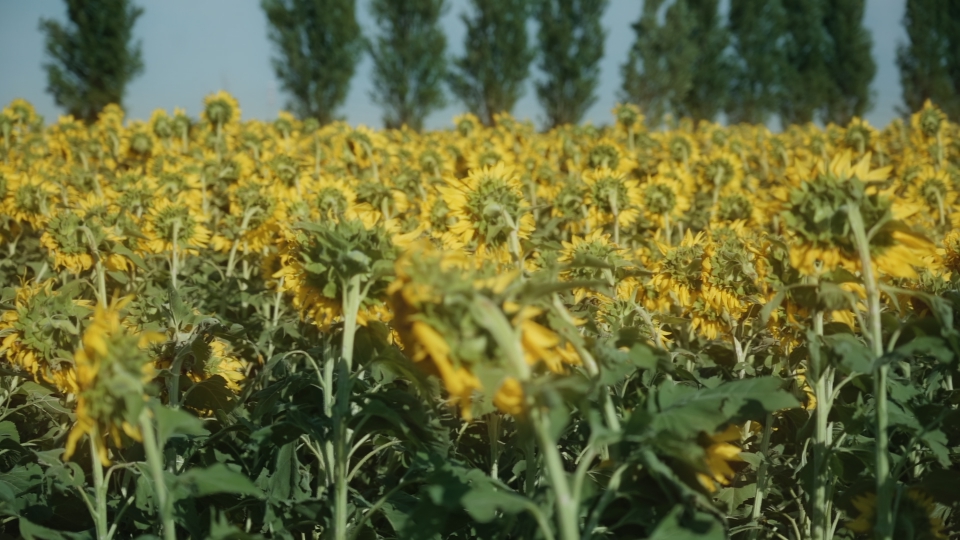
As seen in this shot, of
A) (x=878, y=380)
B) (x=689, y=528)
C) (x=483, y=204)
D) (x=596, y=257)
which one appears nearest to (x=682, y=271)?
(x=596, y=257)

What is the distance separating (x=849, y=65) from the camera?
3206 cm

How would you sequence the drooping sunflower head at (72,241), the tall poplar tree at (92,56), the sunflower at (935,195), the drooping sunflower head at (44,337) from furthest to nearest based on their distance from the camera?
the tall poplar tree at (92,56) < the sunflower at (935,195) < the drooping sunflower head at (72,241) < the drooping sunflower head at (44,337)

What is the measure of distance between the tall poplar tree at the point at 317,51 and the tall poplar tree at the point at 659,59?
332 inches

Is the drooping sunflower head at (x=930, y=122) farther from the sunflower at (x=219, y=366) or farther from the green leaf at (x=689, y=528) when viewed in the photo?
the green leaf at (x=689, y=528)

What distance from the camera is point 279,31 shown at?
2586 cm

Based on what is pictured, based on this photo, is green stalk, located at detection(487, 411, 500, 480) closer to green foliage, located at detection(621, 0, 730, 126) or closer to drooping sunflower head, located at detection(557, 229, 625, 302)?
drooping sunflower head, located at detection(557, 229, 625, 302)

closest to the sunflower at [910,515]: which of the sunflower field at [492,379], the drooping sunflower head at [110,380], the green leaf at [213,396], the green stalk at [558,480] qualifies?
the sunflower field at [492,379]

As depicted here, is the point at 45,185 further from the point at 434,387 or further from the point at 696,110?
the point at 696,110

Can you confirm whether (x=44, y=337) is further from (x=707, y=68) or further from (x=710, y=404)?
(x=707, y=68)

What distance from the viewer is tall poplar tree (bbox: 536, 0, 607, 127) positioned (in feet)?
87.2

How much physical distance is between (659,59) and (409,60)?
7815mm

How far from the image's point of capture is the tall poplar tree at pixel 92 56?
22.0 meters

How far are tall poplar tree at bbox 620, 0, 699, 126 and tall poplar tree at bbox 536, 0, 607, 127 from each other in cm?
132

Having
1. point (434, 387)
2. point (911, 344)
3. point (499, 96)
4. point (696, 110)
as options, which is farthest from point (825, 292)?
point (696, 110)
